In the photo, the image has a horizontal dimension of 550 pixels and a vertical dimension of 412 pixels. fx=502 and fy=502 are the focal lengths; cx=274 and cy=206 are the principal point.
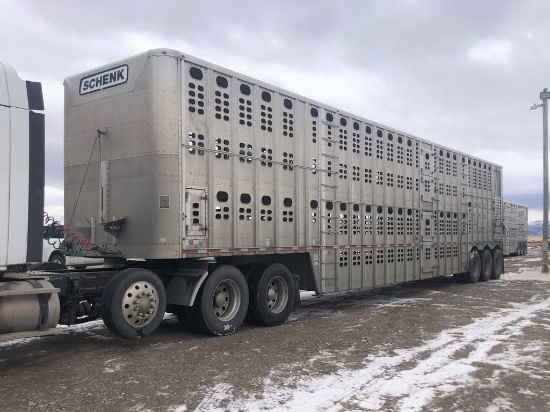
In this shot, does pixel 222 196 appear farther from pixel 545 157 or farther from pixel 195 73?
pixel 545 157

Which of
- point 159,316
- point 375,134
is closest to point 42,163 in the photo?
point 159,316

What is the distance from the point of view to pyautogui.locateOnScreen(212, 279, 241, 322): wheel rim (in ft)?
26.7

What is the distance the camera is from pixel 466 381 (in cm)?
567

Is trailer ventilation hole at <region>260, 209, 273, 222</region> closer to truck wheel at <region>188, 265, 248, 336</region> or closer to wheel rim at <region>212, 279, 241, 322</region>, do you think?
truck wheel at <region>188, 265, 248, 336</region>

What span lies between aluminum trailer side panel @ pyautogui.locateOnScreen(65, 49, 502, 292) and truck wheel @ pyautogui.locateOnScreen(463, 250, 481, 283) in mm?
4946

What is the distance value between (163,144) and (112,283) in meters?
2.13

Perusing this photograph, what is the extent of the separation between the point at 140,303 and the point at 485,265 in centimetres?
1357

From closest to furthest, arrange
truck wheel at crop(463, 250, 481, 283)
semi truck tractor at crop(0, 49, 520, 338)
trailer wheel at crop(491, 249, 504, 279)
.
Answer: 1. semi truck tractor at crop(0, 49, 520, 338)
2. truck wheel at crop(463, 250, 481, 283)
3. trailer wheel at crop(491, 249, 504, 279)

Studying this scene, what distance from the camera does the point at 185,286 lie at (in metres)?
7.71

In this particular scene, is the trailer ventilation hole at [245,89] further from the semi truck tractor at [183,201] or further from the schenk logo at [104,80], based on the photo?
the schenk logo at [104,80]

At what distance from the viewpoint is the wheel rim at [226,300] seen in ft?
26.7

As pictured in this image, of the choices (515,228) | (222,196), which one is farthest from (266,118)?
(515,228)

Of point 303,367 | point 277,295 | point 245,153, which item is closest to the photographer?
point 303,367

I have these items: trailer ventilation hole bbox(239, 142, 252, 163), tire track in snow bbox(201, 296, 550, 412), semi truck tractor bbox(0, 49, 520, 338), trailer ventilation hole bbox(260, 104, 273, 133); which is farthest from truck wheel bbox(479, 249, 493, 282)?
trailer ventilation hole bbox(239, 142, 252, 163)
